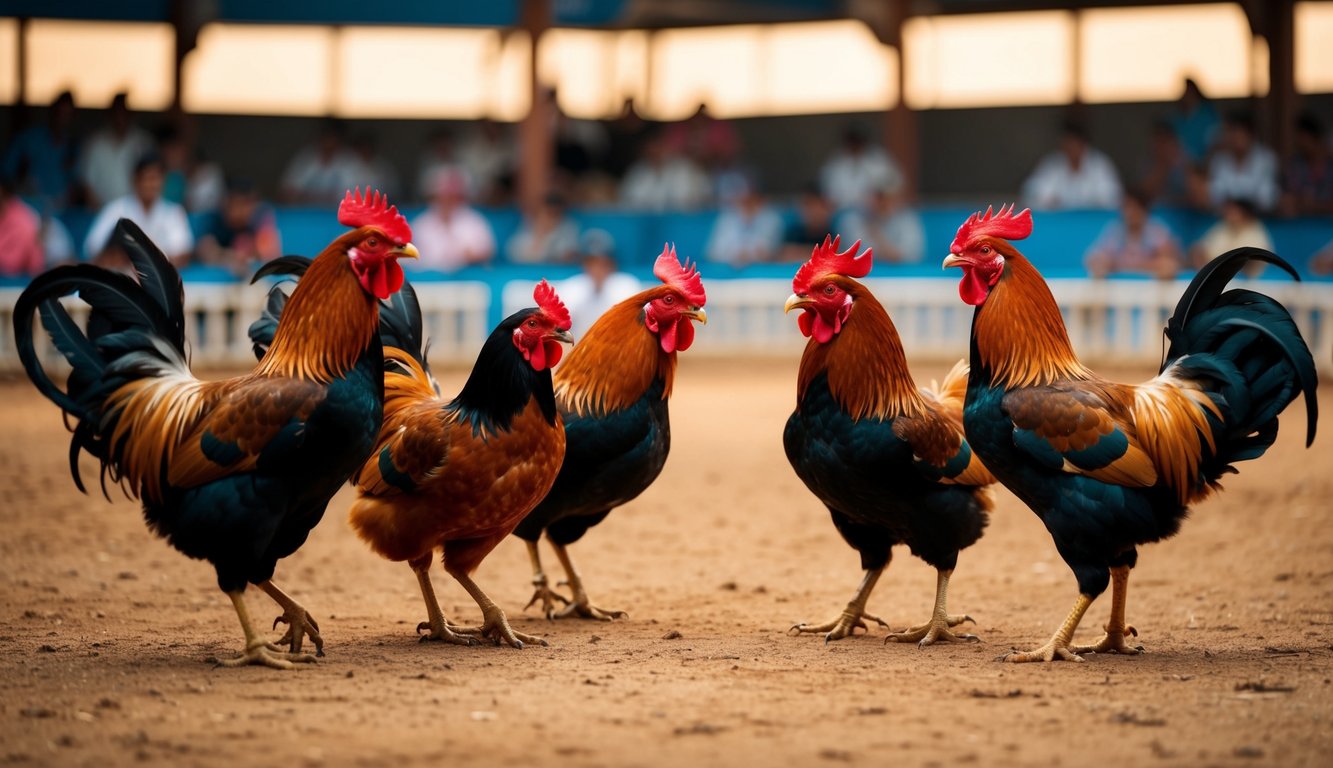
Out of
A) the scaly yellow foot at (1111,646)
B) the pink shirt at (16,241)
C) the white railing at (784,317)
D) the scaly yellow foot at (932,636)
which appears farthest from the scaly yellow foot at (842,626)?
the pink shirt at (16,241)

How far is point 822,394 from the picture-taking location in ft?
19.5

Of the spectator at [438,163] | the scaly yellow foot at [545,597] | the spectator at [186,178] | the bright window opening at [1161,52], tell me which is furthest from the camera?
the bright window opening at [1161,52]

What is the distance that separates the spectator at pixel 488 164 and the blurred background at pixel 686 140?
47mm

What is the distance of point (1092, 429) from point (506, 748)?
7.99 ft

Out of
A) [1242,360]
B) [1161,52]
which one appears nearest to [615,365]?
[1242,360]

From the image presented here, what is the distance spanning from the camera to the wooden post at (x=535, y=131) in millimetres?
18172

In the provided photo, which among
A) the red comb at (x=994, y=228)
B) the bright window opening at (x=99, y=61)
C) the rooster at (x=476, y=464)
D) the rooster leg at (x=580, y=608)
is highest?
the bright window opening at (x=99, y=61)

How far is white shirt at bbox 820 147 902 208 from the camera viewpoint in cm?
1894

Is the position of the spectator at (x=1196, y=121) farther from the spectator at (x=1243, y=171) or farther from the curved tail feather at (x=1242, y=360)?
the curved tail feather at (x=1242, y=360)

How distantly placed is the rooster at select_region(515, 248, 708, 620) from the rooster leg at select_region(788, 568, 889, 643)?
2.85 feet

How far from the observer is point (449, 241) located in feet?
57.1

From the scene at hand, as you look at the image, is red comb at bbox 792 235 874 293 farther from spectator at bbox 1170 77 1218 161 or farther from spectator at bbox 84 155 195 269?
spectator at bbox 1170 77 1218 161

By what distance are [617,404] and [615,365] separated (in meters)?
0.17

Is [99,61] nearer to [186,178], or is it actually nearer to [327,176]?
[327,176]
